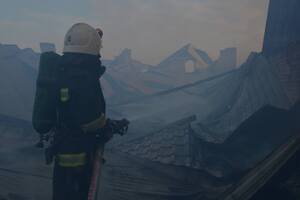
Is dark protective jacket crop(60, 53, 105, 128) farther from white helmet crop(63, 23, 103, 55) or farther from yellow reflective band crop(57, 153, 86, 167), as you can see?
yellow reflective band crop(57, 153, 86, 167)

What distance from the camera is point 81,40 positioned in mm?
2887

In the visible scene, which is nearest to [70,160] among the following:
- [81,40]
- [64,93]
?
[64,93]

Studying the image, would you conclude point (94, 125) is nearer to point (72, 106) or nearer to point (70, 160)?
point (72, 106)

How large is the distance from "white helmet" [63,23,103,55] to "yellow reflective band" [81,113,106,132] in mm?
555

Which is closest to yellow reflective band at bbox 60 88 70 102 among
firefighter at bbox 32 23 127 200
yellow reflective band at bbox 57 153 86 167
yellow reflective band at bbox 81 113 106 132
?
firefighter at bbox 32 23 127 200

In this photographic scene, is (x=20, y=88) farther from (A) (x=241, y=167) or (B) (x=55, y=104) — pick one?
(B) (x=55, y=104)

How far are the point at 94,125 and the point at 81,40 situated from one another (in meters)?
0.70

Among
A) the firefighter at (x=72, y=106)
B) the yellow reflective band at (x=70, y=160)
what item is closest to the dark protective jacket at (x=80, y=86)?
the firefighter at (x=72, y=106)

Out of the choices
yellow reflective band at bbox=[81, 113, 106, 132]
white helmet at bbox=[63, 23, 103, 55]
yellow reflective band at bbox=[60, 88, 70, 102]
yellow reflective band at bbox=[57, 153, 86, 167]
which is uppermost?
white helmet at bbox=[63, 23, 103, 55]

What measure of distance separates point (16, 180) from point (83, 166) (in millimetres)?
2545

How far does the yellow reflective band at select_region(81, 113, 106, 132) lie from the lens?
2.89 meters

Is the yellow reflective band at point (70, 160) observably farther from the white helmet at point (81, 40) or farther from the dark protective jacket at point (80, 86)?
the white helmet at point (81, 40)

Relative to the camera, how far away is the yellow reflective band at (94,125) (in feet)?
9.48

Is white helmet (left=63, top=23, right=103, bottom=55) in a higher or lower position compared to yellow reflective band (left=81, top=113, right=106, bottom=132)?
higher
